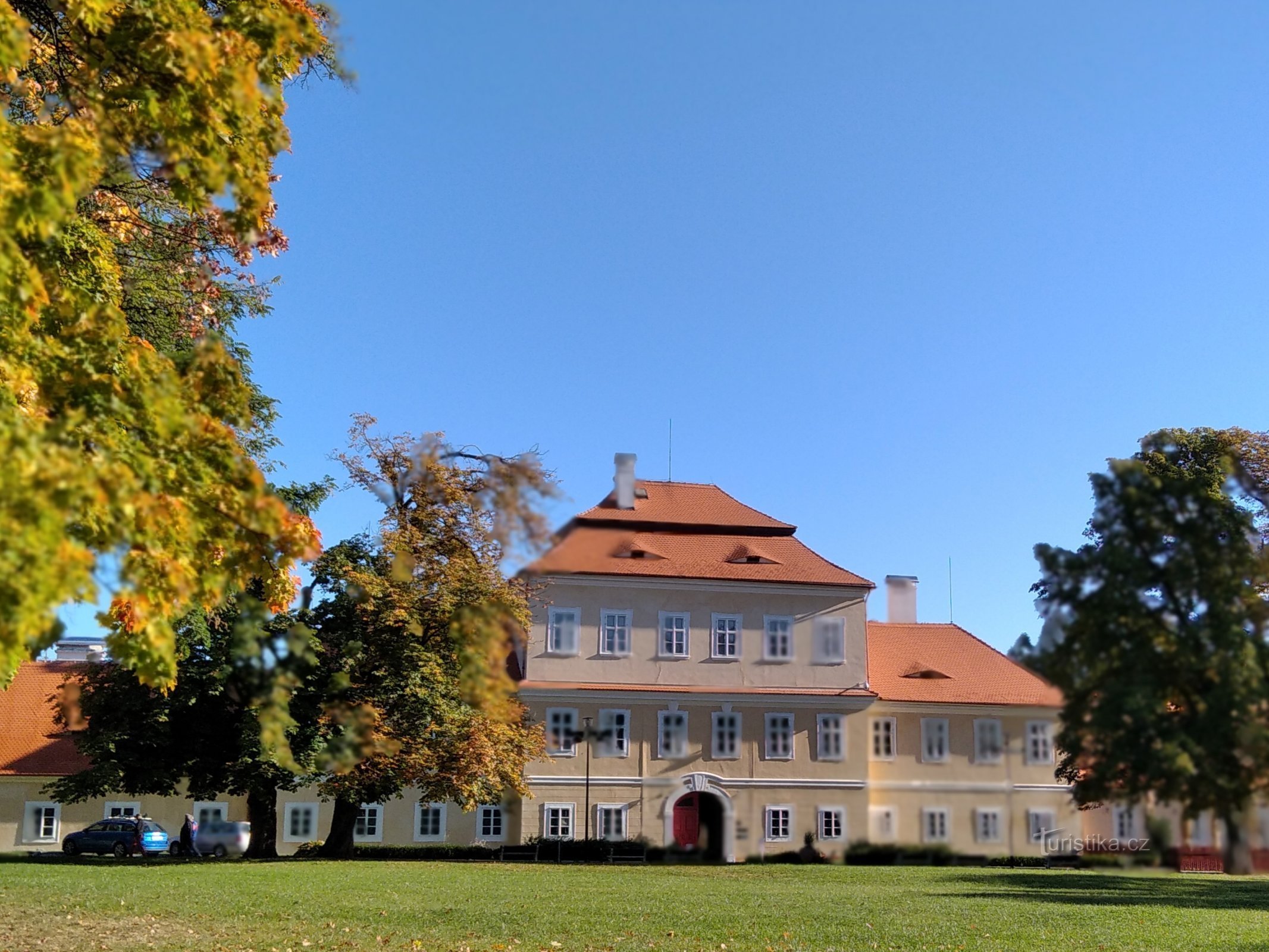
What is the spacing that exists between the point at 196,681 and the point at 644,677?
30075mm

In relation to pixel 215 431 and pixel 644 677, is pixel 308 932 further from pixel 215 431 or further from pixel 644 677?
pixel 644 677

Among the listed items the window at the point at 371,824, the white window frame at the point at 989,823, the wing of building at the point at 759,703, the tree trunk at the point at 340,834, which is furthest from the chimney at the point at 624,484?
the window at the point at 371,824

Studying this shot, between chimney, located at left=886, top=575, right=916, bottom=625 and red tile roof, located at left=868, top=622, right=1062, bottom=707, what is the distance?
0.05 meters

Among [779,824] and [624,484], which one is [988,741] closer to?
[779,824]

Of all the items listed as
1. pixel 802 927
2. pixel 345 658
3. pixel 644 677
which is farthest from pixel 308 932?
pixel 644 677

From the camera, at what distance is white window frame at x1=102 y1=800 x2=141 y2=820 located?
51.1 meters

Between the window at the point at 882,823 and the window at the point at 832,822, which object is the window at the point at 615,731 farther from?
the window at the point at 882,823

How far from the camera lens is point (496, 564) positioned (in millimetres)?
7152

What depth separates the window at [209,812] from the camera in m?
38.2

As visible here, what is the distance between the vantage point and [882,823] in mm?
3051

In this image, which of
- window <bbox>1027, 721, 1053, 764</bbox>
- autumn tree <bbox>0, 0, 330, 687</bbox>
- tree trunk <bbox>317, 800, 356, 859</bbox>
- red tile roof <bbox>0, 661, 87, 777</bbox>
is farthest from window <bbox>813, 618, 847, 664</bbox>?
red tile roof <bbox>0, 661, 87, 777</bbox>

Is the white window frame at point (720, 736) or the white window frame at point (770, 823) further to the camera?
the white window frame at point (770, 823)

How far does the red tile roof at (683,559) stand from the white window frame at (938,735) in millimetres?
1094

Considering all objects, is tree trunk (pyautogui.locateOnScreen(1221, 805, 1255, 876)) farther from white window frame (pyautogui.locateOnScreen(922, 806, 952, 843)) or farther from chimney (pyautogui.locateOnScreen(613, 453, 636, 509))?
chimney (pyautogui.locateOnScreen(613, 453, 636, 509))
